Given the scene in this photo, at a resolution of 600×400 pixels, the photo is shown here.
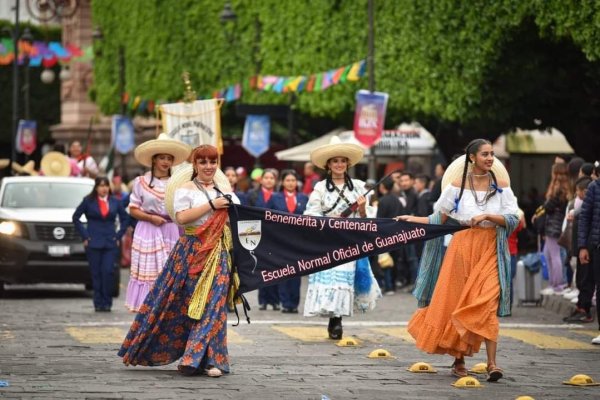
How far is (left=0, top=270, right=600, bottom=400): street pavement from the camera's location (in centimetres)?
1179

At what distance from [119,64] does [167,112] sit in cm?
2928

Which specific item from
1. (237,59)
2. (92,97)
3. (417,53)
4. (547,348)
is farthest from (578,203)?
(92,97)

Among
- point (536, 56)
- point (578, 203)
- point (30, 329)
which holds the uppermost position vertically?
point (536, 56)

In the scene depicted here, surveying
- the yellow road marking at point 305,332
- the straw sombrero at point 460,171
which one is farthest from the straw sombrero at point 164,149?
the straw sombrero at point 460,171

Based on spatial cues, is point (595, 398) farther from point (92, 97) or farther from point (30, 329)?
point (92, 97)

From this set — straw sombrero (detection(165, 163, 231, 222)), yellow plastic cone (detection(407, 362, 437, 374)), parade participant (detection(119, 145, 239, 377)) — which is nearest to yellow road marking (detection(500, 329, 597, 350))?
yellow plastic cone (detection(407, 362, 437, 374))

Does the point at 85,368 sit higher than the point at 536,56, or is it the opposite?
the point at 536,56

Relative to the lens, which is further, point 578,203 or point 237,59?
point 237,59

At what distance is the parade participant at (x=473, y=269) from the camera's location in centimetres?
1270

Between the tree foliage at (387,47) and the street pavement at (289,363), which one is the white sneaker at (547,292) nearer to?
the street pavement at (289,363)

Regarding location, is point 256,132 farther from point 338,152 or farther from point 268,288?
point 338,152

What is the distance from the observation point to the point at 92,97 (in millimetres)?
61562

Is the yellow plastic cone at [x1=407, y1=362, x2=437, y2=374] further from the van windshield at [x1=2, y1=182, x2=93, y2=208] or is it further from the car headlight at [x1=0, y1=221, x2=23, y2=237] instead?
the van windshield at [x1=2, y1=182, x2=93, y2=208]

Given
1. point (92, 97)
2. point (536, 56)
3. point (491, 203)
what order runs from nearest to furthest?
point (491, 203), point (536, 56), point (92, 97)
